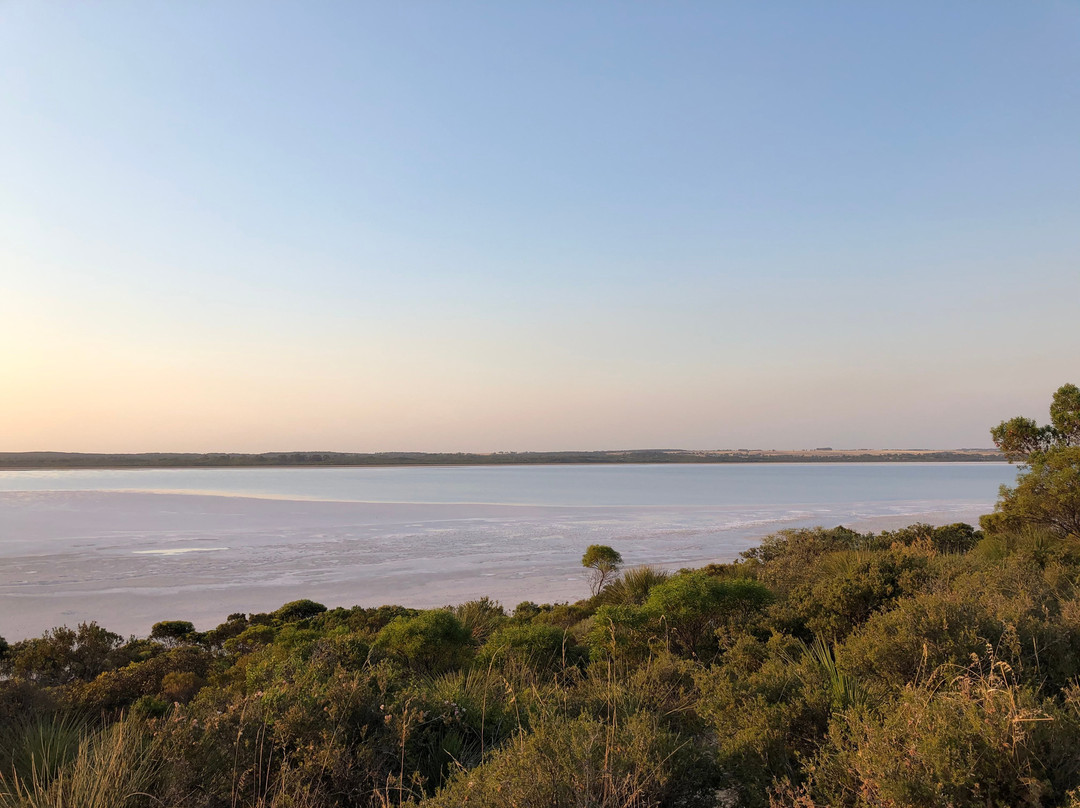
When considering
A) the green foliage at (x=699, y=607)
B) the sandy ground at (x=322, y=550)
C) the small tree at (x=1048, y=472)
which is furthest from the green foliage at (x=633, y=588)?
the small tree at (x=1048, y=472)

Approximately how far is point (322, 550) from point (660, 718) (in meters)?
24.3

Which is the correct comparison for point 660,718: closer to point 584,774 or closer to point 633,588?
point 584,774

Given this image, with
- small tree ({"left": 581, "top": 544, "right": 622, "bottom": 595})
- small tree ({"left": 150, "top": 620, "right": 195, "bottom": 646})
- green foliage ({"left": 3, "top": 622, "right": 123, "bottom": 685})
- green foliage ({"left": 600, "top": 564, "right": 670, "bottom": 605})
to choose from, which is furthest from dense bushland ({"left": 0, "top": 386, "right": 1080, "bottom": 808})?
small tree ({"left": 581, "top": 544, "right": 622, "bottom": 595})

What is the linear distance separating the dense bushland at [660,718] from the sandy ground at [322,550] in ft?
28.5

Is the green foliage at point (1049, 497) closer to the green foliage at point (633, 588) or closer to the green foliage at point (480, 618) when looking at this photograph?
the green foliage at point (633, 588)

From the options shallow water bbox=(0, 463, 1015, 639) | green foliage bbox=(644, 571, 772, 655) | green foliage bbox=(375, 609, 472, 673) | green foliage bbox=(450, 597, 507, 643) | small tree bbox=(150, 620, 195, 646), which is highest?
green foliage bbox=(644, 571, 772, 655)

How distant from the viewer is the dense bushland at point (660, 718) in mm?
2965

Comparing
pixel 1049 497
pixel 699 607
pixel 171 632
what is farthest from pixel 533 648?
pixel 1049 497

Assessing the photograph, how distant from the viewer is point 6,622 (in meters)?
15.1

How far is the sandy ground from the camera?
17922mm

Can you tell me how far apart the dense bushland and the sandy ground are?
28.5ft

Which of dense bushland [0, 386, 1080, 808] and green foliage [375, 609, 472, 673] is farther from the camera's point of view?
green foliage [375, 609, 472, 673]

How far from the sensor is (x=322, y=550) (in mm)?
26469

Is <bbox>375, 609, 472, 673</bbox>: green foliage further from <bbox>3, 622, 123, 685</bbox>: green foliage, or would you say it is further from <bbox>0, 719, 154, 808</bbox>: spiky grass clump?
<bbox>3, 622, 123, 685</bbox>: green foliage
